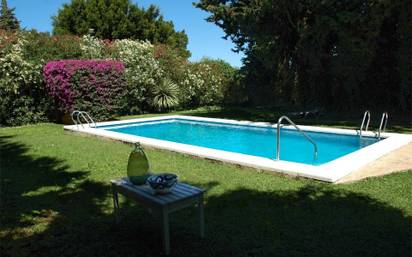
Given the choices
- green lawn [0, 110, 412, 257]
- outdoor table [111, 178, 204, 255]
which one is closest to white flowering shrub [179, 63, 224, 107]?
green lawn [0, 110, 412, 257]

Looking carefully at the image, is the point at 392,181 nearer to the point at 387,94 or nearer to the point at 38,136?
the point at 38,136

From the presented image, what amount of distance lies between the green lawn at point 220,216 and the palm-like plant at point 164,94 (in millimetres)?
11627

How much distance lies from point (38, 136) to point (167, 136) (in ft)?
14.9

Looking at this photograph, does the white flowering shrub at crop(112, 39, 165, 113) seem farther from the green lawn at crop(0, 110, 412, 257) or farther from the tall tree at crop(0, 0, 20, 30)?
the tall tree at crop(0, 0, 20, 30)

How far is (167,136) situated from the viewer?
45.2 ft

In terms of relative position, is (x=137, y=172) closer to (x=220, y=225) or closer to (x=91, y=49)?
(x=220, y=225)

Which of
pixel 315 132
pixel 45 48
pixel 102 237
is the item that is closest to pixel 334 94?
pixel 315 132

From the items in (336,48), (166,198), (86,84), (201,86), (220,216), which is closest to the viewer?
(166,198)

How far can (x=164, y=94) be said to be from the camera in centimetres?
1903

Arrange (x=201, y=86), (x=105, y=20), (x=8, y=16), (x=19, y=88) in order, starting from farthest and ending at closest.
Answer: (x=8, y=16) → (x=105, y=20) → (x=201, y=86) → (x=19, y=88)

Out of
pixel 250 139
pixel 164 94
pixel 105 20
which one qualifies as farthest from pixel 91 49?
pixel 105 20

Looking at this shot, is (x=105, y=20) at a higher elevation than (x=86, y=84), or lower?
higher

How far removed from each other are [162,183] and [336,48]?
14.3 meters

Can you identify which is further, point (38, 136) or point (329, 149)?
point (38, 136)
